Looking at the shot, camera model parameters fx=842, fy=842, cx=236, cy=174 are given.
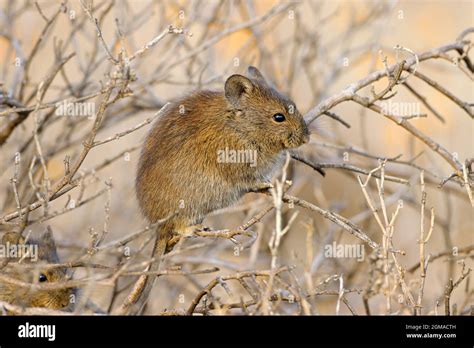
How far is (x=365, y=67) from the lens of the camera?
13.5m

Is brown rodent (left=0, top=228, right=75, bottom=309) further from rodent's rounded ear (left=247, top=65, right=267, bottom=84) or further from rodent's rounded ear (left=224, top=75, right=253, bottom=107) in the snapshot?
rodent's rounded ear (left=247, top=65, right=267, bottom=84)

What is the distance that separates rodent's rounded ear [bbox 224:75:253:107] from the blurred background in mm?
587

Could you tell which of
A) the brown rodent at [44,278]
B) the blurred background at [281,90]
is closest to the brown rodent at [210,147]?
the blurred background at [281,90]

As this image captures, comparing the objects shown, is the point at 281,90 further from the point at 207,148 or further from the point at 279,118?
the point at 207,148

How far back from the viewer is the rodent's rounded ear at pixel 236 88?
5.99 meters

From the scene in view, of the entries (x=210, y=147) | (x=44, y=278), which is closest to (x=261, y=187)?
(x=210, y=147)

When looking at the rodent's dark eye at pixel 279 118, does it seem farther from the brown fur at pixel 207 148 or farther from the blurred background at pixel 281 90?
the blurred background at pixel 281 90

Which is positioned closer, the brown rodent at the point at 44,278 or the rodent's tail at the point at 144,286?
the rodent's tail at the point at 144,286

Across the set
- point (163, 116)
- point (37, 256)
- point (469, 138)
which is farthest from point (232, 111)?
point (469, 138)

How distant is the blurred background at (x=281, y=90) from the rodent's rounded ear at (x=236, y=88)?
0.59 metres

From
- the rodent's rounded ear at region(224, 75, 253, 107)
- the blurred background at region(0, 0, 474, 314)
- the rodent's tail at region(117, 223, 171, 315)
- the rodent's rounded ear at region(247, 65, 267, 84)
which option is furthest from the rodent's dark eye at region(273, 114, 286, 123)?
the rodent's tail at region(117, 223, 171, 315)

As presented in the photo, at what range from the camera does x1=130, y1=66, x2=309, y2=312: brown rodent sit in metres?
5.65

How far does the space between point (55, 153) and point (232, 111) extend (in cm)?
225
